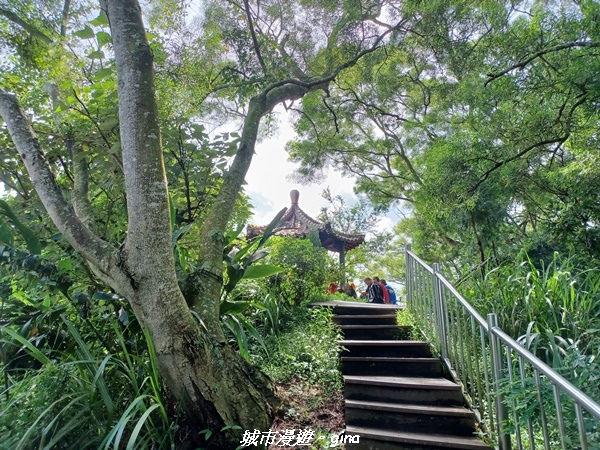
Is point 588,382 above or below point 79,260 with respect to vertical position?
below

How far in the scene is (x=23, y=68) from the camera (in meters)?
3.86

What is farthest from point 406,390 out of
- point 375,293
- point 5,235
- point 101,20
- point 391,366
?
point 375,293

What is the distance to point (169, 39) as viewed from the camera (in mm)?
Answer: 4031

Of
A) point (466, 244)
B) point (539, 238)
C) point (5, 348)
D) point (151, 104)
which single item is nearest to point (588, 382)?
point (151, 104)

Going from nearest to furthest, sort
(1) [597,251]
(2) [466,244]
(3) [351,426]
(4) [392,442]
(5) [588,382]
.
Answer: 1. (5) [588,382]
2. (4) [392,442]
3. (3) [351,426]
4. (1) [597,251]
5. (2) [466,244]

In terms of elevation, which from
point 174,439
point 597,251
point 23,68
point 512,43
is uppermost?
point 512,43

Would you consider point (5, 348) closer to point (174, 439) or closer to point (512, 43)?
point (174, 439)

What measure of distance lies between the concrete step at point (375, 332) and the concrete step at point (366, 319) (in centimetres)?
28

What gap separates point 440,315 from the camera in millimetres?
3113

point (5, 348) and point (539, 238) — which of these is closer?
point (5, 348)

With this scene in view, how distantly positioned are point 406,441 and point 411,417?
0.85ft

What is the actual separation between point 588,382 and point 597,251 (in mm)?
3412

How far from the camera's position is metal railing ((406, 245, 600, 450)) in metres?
1.44

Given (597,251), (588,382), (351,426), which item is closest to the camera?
(588,382)
